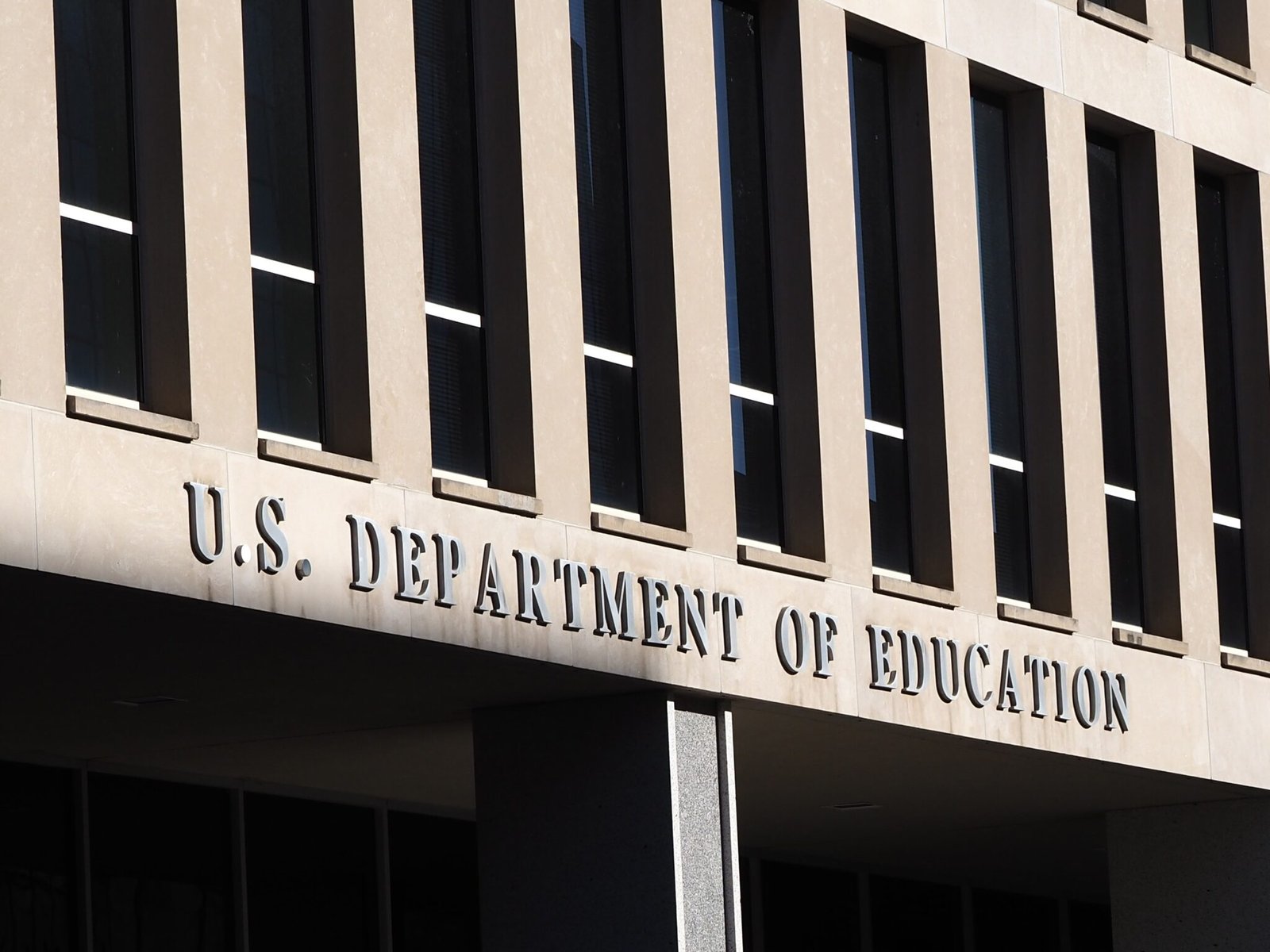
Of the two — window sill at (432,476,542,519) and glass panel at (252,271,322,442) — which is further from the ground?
glass panel at (252,271,322,442)

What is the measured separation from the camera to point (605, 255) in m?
17.9

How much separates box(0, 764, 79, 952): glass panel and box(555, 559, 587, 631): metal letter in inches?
187

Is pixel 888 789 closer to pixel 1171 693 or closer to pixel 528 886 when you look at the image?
pixel 1171 693

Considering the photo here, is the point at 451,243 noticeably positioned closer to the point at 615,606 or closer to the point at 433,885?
the point at 615,606

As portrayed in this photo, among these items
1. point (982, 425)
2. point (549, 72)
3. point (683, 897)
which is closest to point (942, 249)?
point (982, 425)

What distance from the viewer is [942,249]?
2006cm

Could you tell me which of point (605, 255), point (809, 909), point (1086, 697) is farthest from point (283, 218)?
point (809, 909)

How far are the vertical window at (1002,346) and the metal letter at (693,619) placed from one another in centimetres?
420

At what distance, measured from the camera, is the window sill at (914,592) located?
61.6 feet

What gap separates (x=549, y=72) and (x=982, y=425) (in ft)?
15.7

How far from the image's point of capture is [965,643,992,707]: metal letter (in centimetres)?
1930

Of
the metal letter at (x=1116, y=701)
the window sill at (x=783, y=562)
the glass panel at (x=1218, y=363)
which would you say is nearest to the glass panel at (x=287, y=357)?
the window sill at (x=783, y=562)

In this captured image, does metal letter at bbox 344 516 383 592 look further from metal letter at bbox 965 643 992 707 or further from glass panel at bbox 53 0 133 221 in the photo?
metal letter at bbox 965 643 992 707

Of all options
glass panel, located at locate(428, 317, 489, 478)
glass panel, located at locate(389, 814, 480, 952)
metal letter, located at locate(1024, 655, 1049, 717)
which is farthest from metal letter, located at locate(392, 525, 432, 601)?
glass panel, located at locate(389, 814, 480, 952)
